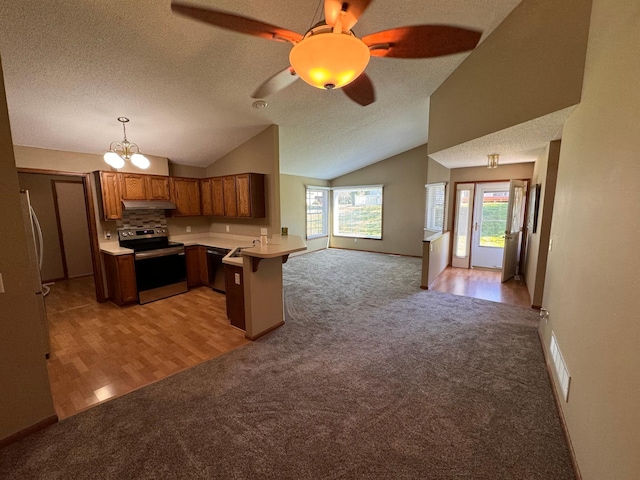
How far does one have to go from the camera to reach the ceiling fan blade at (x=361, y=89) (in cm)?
200

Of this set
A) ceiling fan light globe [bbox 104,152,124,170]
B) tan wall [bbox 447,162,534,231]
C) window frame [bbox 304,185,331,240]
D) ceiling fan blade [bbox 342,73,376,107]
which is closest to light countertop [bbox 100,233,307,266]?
ceiling fan light globe [bbox 104,152,124,170]

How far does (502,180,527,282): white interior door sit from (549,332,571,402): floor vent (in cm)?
296

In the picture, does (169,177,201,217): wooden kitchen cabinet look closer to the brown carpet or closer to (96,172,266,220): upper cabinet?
(96,172,266,220): upper cabinet

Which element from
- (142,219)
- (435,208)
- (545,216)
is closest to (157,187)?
(142,219)

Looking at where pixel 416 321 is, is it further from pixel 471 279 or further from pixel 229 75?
pixel 229 75

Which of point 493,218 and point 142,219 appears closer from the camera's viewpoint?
point 142,219

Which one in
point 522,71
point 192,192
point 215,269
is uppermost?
point 522,71

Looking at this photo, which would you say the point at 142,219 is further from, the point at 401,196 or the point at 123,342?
the point at 401,196

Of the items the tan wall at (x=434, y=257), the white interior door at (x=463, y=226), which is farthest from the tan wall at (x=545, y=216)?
the white interior door at (x=463, y=226)

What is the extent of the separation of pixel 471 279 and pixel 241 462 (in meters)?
5.11

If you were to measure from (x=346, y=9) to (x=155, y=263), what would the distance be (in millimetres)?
4123

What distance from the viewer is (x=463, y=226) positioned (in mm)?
6227

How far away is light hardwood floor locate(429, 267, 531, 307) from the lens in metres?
4.18

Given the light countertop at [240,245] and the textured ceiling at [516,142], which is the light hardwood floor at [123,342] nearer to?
the light countertop at [240,245]
